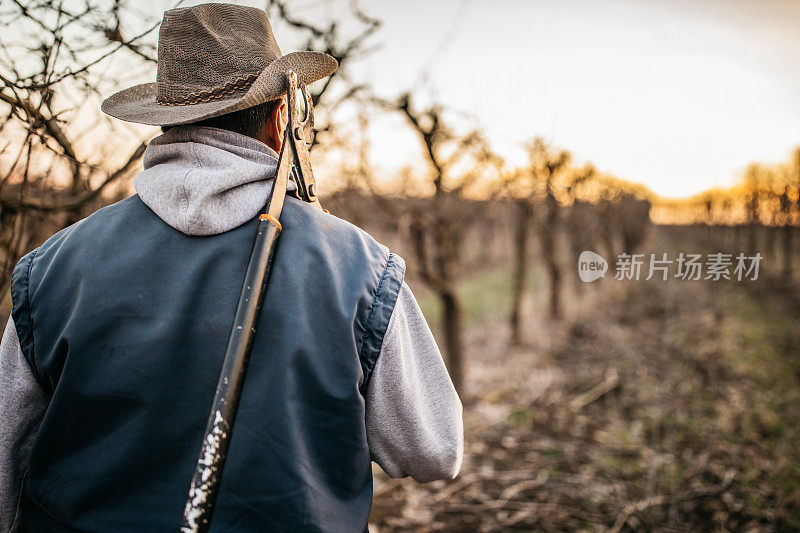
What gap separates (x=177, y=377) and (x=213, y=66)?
700mm

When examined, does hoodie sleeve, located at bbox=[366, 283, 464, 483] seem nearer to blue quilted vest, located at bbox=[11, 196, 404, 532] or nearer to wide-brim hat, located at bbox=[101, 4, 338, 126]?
blue quilted vest, located at bbox=[11, 196, 404, 532]

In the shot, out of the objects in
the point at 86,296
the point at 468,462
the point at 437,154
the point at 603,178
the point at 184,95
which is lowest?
the point at 468,462

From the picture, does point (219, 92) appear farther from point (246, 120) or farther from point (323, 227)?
point (323, 227)

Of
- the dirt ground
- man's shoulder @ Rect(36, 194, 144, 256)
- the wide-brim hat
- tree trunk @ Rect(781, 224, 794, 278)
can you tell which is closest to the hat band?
the wide-brim hat

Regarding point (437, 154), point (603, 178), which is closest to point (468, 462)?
point (437, 154)

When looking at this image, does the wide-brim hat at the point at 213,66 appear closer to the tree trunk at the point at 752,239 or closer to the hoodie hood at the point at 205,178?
the hoodie hood at the point at 205,178

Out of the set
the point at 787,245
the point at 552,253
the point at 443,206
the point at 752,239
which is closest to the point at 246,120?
the point at 443,206

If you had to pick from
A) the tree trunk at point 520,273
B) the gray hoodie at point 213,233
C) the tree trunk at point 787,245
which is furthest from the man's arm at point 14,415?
the tree trunk at point 787,245

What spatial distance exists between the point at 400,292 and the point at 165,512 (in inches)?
25.6

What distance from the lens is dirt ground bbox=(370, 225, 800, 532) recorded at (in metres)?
4.12

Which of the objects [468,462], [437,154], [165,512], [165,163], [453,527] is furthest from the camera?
[437,154]

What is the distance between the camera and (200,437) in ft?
3.20

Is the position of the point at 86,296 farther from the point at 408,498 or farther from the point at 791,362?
the point at 791,362

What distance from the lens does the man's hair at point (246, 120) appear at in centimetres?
109
